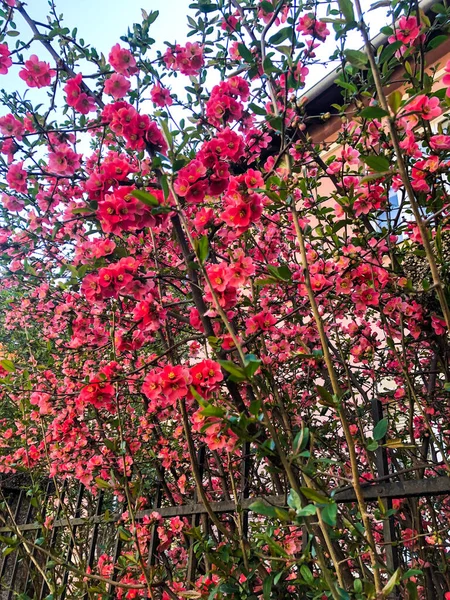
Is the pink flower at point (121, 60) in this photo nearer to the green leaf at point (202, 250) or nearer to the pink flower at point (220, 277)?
the pink flower at point (220, 277)

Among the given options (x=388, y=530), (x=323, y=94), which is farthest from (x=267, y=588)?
(x=323, y=94)

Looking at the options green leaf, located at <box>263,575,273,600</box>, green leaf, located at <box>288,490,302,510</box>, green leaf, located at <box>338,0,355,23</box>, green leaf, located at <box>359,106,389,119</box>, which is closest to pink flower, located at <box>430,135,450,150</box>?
green leaf, located at <box>338,0,355,23</box>

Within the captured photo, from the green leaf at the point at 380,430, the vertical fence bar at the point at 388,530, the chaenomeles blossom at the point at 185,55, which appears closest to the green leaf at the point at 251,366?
the green leaf at the point at 380,430

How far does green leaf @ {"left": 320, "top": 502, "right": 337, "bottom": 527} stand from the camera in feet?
2.21

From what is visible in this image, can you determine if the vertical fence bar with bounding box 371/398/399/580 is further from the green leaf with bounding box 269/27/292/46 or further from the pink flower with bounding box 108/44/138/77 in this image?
the pink flower with bounding box 108/44/138/77

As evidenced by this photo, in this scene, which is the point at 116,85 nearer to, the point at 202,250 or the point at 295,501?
the point at 202,250

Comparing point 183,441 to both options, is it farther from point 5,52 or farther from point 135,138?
point 5,52

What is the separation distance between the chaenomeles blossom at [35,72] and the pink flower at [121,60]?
29 centimetres

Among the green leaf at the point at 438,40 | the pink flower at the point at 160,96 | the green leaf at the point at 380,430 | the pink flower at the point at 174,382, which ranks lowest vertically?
the green leaf at the point at 380,430

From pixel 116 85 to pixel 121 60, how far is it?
0.20 metres

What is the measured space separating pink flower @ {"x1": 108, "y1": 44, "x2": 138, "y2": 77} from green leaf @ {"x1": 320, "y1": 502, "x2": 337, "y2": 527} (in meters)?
2.05

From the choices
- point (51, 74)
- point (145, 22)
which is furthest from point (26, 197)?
point (145, 22)

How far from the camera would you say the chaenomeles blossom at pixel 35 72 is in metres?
2.05

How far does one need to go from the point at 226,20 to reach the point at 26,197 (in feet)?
4.97
